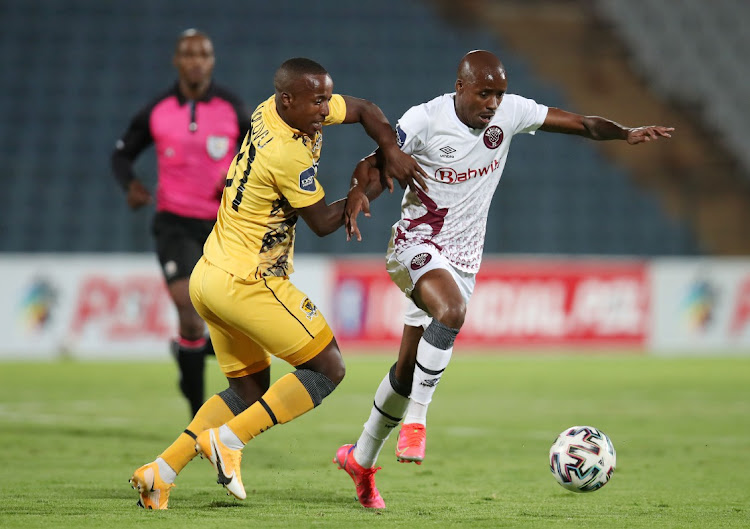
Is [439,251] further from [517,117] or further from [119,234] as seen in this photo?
[119,234]

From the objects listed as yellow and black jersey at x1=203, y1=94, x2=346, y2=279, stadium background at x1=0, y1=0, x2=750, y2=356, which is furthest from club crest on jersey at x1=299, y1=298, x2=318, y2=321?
stadium background at x1=0, y1=0, x2=750, y2=356

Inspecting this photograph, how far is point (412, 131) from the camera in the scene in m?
5.53

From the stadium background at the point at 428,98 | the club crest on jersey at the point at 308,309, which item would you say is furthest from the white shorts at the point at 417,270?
the stadium background at the point at 428,98

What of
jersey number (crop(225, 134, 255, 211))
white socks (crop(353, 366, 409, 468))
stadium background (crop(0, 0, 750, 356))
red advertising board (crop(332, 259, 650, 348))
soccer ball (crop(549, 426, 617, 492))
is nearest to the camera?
jersey number (crop(225, 134, 255, 211))

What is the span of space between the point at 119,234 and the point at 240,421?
13.3 m

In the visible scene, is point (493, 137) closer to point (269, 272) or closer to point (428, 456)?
point (269, 272)

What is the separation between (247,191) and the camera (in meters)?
4.98

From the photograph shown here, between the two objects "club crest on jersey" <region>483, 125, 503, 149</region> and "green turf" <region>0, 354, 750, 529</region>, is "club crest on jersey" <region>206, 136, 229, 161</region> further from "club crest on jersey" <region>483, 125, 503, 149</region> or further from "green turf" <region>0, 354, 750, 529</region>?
"club crest on jersey" <region>483, 125, 503, 149</region>

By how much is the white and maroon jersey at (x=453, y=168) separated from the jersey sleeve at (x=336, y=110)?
1.14 ft

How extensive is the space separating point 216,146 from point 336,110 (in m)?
2.57

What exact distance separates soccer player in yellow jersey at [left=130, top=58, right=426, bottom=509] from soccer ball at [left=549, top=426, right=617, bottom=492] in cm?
112

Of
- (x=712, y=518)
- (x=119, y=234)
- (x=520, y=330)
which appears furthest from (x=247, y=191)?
(x=119, y=234)

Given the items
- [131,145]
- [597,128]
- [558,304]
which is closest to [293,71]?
[597,128]

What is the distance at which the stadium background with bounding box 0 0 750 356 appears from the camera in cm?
1655
